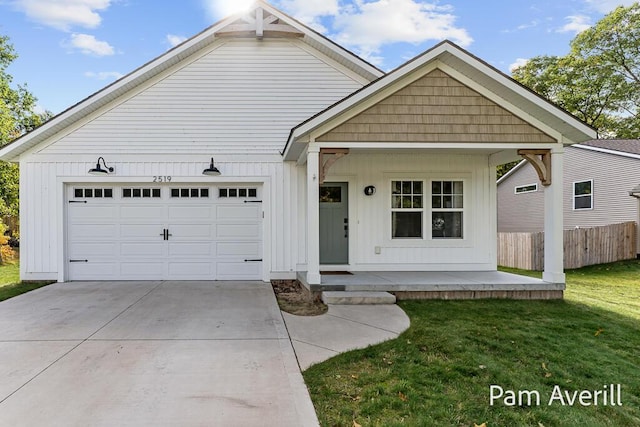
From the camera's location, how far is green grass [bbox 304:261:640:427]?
2.73 meters

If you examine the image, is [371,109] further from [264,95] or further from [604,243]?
[604,243]

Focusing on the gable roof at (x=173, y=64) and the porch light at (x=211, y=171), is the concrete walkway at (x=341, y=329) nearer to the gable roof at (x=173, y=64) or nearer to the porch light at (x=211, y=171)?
the porch light at (x=211, y=171)

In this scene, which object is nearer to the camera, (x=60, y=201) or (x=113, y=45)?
(x=60, y=201)

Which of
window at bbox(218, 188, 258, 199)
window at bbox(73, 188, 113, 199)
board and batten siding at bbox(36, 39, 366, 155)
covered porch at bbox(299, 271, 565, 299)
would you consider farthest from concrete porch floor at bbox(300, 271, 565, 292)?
window at bbox(73, 188, 113, 199)

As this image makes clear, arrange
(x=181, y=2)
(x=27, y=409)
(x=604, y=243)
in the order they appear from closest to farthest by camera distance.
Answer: (x=27, y=409), (x=181, y=2), (x=604, y=243)

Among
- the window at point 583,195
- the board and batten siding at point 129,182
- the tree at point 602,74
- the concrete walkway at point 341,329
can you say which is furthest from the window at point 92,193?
the tree at point 602,74

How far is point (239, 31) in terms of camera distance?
8211mm

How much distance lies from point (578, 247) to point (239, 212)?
10.8 metres

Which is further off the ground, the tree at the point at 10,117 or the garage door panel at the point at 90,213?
the tree at the point at 10,117

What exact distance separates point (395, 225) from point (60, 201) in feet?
24.8

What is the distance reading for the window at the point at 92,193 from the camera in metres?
8.11

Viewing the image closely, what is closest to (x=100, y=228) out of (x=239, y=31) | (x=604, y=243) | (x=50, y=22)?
(x=239, y=31)

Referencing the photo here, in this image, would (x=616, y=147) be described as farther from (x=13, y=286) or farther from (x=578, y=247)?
(x=13, y=286)

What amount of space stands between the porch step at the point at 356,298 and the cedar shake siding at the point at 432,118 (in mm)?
2661
